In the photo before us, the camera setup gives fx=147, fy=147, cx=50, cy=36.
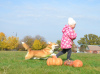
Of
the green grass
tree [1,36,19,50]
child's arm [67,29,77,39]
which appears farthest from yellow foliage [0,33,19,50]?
child's arm [67,29,77,39]

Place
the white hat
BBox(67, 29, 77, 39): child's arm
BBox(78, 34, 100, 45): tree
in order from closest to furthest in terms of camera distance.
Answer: BBox(67, 29, 77, 39): child's arm
the white hat
BBox(78, 34, 100, 45): tree

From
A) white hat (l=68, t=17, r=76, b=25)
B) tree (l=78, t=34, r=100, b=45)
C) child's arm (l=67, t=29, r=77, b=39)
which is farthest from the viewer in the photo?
tree (l=78, t=34, r=100, b=45)

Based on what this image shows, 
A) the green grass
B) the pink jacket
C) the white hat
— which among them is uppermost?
the white hat

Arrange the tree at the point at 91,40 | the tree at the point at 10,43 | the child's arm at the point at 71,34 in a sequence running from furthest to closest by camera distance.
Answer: the tree at the point at 91,40 < the tree at the point at 10,43 < the child's arm at the point at 71,34

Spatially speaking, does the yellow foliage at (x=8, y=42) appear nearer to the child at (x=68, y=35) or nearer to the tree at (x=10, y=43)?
the tree at (x=10, y=43)

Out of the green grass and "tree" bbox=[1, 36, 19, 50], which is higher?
"tree" bbox=[1, 36, 19, 50]

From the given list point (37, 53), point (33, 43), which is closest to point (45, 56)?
point (37, 53)

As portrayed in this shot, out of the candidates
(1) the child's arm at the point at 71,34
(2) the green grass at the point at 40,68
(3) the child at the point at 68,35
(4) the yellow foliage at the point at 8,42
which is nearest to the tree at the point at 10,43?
(4) the yellow foliage at the point at 8,42

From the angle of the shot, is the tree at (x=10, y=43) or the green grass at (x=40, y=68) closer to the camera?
the green grass at (x=40, y=68)

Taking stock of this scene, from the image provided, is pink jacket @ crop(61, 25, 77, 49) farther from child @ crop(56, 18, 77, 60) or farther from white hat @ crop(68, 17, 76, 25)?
white hat @ crop(68, 17, 76, 25)

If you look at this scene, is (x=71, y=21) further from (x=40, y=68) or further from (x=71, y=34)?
(x=40, y=68)

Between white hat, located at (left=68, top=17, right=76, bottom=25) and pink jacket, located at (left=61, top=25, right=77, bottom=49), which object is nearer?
pink jacket, located at (left=61, top=25, right=77, bottom=49)

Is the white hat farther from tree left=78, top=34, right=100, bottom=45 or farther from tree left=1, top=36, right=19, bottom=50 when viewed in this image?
tree left=78, top=34, right=100, bottom=45

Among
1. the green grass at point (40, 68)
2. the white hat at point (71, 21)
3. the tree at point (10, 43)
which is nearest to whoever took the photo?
the green grass at point (40, 68)
